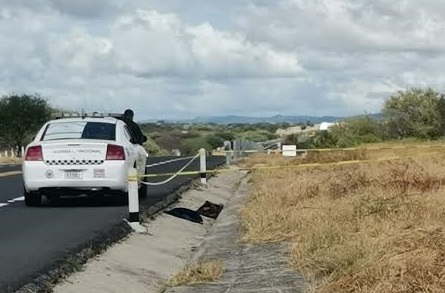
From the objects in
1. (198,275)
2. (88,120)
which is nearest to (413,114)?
(88,120)

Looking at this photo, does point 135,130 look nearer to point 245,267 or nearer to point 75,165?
point 75,165

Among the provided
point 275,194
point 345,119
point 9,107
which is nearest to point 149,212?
point 275,194

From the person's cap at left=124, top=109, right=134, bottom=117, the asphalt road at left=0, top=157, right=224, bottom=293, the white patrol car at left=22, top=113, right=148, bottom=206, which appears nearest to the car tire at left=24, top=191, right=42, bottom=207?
the asphalt road at left=0, top=157, right=224, bottom=293

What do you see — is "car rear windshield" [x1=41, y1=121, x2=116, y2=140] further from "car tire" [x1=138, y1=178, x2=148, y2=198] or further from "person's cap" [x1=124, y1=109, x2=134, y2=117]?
"person's cap" [x1=124, y1=109, x2=134, y2=117]

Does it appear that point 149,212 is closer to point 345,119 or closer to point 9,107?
point 345,119

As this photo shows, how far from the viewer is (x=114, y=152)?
629 inches

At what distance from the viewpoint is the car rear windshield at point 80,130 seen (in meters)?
16.3

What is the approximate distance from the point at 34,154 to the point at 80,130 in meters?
1.01

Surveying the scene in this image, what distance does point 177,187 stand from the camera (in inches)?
859

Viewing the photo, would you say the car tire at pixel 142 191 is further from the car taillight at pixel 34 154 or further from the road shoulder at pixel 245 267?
the road shoulder at pixel 245 267

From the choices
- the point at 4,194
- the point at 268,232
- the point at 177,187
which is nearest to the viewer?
the point at 268,232

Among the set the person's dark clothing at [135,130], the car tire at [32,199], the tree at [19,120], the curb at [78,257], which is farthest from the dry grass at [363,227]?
the tree at [19,120]

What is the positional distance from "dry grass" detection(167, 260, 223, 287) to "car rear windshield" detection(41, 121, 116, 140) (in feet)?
21.8

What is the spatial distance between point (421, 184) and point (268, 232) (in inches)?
158
